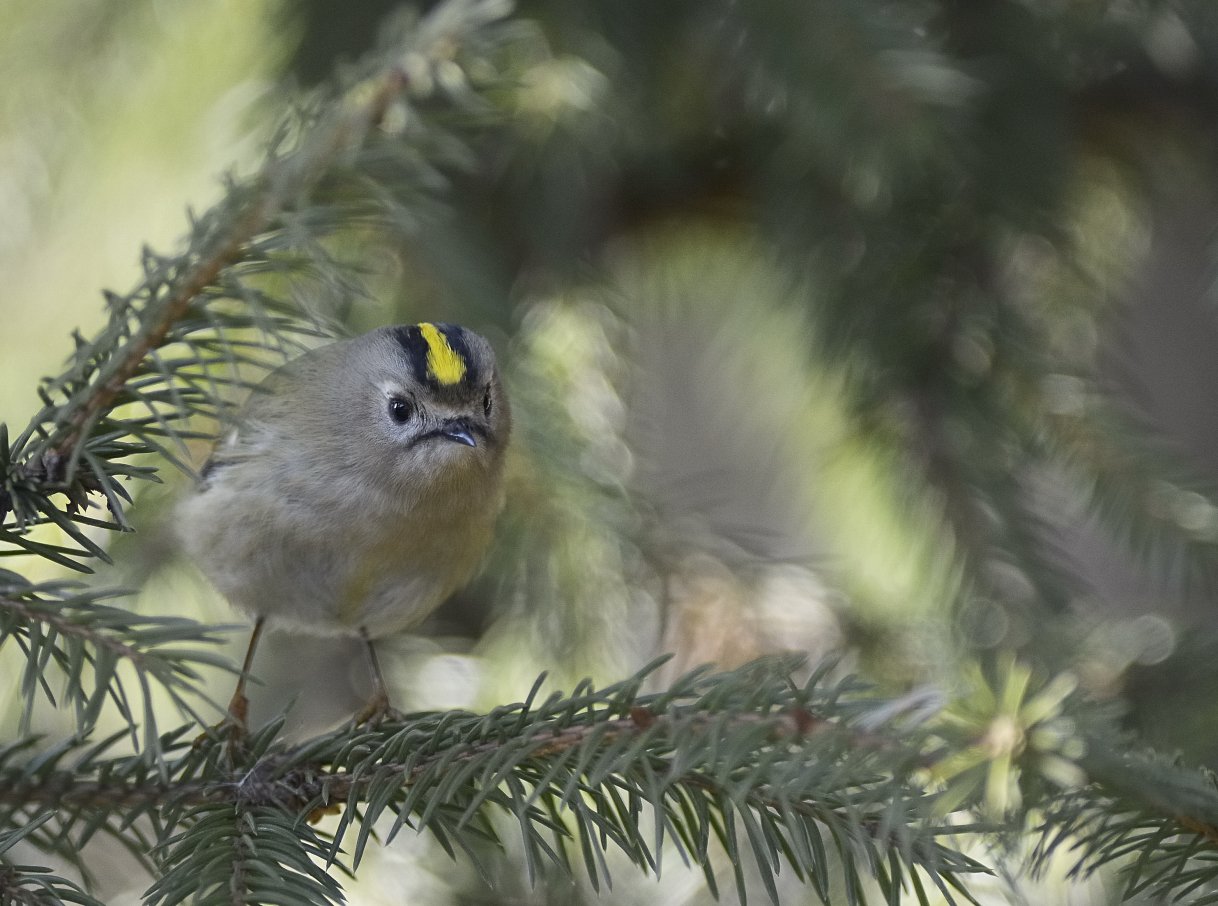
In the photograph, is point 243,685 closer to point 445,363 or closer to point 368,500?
point 368,500

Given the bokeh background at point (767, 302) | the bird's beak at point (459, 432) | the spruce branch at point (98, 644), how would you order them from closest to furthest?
the spruce branch at point (98, 644) < the bokeh background at point (767, 302) < the bird's beak at point (459, 432)

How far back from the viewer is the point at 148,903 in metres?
0.72

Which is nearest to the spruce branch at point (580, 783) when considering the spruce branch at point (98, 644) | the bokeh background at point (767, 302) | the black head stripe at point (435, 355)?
the spruce branch at point (98, 644)

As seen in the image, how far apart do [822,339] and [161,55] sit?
817 millimetres

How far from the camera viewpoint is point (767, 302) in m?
1.54

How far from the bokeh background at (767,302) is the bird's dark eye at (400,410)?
0.33 feet

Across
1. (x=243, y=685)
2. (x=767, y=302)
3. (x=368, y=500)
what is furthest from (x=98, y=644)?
(x=767, y=302)

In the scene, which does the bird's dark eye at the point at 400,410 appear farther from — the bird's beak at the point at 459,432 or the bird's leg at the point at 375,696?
the bird's leg at the point at 375,696

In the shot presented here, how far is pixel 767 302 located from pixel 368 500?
1.82ft

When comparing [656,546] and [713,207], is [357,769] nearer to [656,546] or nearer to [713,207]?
[656,546]

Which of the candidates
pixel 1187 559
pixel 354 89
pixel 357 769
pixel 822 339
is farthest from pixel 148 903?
pixel 1187 559

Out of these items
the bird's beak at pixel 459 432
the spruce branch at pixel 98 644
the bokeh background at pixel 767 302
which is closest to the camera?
the spruce branch at pixel 98 644

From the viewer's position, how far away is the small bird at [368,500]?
1359 mm

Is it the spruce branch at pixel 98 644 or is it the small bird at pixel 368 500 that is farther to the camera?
the small bird at pixel 368 500
